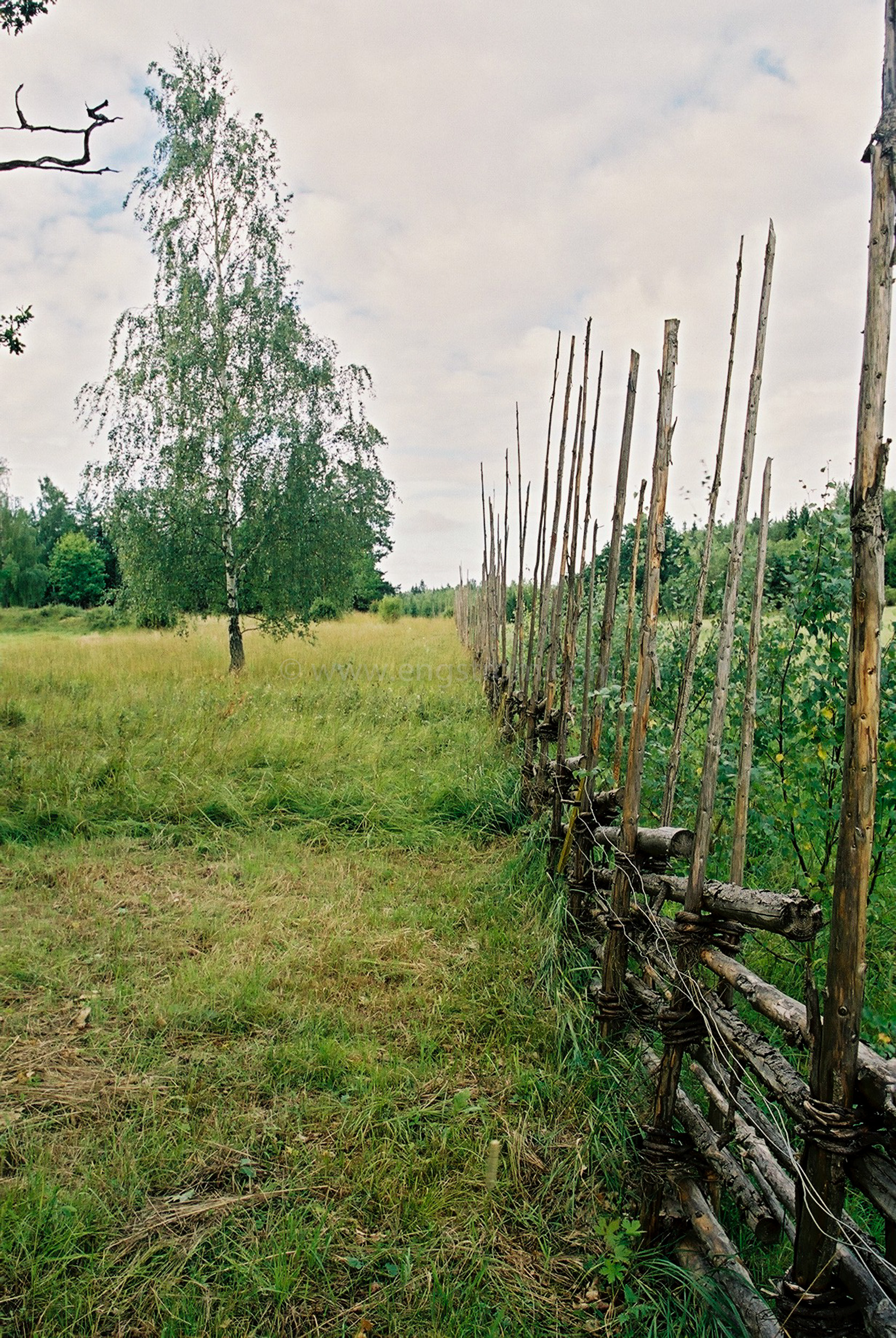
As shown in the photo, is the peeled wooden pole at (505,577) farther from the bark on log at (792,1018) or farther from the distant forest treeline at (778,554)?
the bark on log at (792,1018)

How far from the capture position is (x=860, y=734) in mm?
1158

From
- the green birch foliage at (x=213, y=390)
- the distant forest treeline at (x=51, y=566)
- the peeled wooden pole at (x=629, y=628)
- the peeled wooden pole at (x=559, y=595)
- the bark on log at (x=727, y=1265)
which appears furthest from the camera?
the distant forest treeline at (x=51, y=566)

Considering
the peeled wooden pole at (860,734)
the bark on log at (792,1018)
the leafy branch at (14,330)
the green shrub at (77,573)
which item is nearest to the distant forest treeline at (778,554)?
the peeled wooden pole at (860,734)

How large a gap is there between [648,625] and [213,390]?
10.1 meters

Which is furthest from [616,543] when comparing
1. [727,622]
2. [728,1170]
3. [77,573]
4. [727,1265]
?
[77,573]

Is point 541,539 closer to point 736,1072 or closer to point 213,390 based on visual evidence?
point 736,1072

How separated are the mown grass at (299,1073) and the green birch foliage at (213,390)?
19.5 ft

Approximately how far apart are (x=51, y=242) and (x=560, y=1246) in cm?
850

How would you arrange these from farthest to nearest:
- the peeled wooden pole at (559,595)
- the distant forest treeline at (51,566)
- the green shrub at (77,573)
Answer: the green shrub at (77,573) < the distant forest treeline at (51,566) < the peeled wooden pole at (559,595)

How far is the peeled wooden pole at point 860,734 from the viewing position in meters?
1.10

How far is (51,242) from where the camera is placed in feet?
23.2

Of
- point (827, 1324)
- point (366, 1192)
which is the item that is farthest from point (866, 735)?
point (366, 1192)

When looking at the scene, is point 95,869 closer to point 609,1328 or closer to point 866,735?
point 609,1328

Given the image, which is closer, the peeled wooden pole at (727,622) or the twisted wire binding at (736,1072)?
the twisted wire binding at (736,1072)
